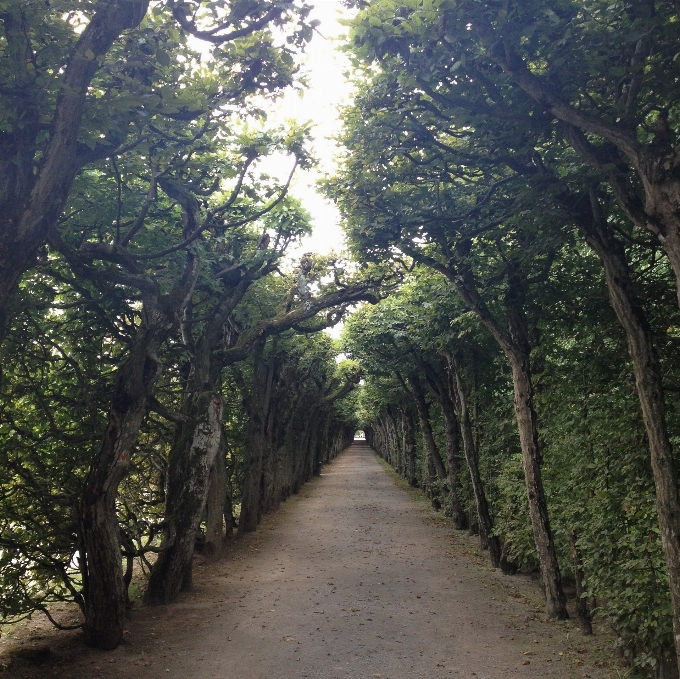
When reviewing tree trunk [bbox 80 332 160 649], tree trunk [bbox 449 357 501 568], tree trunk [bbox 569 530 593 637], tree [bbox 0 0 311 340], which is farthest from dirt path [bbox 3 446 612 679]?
tree [bbox 0 0 311 340]

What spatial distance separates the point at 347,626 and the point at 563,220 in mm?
6320

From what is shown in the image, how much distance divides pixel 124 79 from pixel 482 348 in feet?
37.3

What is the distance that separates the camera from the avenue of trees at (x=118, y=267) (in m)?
5.50

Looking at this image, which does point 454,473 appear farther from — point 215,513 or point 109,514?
point 109,514

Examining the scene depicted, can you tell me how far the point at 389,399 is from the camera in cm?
3306

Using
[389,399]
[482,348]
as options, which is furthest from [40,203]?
[389,399]

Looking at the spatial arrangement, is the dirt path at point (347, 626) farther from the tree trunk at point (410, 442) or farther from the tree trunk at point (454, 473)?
the tree trunk at point (410, 442)

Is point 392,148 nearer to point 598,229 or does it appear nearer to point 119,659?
point 598,229

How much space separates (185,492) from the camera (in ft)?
34.4

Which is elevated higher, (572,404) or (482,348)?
(482,348)

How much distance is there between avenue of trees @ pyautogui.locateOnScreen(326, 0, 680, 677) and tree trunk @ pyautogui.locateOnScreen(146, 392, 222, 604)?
3945 millimetres

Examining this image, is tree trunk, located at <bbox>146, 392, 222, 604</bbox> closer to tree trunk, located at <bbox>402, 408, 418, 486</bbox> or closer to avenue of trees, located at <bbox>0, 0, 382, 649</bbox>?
avenue of trees, located at <bbox>0, 0, 382, 649</bbox>

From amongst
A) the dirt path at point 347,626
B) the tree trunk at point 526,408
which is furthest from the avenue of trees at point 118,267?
the tree trunk at point 526,408

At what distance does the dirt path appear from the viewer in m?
7.32
